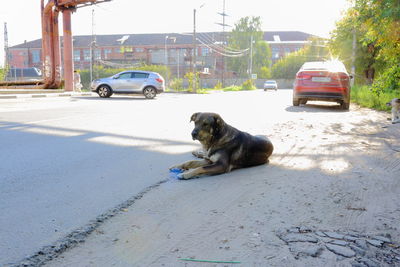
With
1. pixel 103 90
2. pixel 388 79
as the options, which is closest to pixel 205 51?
pixel 103 90

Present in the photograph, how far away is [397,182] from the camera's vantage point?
3.75 meters

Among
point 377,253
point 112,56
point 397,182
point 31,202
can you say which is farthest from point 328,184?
point 112,56

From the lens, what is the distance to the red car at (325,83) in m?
12.6

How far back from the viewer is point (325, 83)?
12.7 meters

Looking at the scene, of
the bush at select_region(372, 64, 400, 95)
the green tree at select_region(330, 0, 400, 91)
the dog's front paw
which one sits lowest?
the dog's front paw

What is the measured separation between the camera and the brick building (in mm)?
74250

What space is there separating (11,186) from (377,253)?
11.0 ft

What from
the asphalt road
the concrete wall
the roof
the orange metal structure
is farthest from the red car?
the roof

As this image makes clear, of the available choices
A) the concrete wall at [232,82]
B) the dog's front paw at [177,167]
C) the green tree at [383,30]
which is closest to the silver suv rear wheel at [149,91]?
the green tree at [383,30]

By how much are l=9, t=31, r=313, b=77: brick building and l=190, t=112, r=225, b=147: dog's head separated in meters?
67.3

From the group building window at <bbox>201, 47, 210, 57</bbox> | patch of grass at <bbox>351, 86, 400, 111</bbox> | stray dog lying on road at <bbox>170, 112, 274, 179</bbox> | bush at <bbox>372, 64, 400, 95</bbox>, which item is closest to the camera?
stray dog lying on road at <bbox>170, 112, 274, 179</bbox>

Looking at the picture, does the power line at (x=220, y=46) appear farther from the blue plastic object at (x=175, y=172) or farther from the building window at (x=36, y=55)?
the blue plastic object at (x=175, y=172)

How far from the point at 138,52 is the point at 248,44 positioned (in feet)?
84.2

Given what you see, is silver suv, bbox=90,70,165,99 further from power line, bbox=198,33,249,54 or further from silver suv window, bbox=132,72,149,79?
power line, bbox=198,33,249,54
